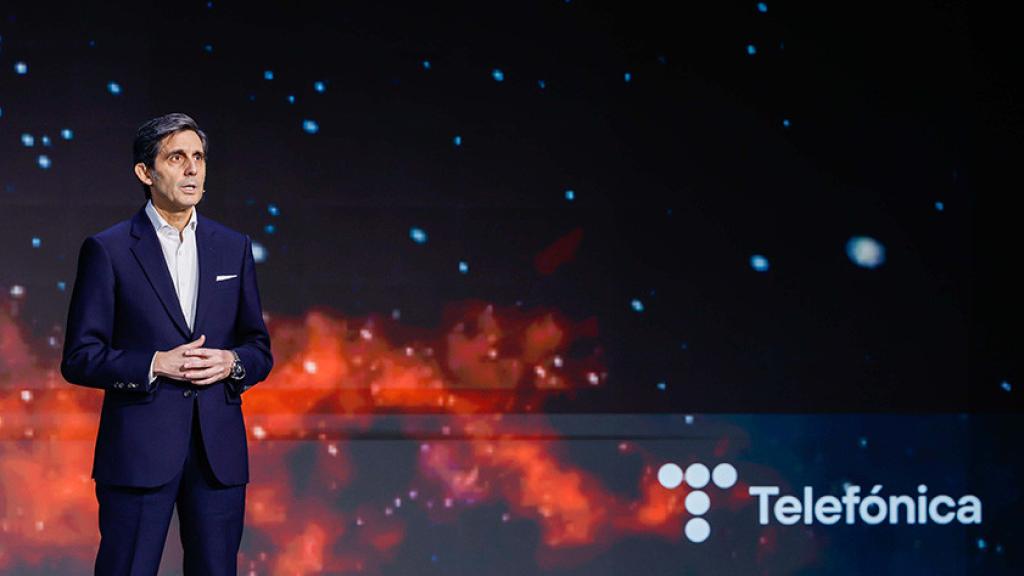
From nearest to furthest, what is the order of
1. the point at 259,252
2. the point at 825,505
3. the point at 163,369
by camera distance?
Result: the point at 163,369 → the point at 259,252 → the point at 825,505

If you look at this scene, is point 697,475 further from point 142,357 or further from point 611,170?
point 142,357

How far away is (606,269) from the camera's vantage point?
3.28 meters

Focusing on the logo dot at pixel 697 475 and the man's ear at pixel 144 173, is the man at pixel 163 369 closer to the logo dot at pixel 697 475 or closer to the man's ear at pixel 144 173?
the man's ear at pixel 144 173

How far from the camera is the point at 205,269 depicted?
7.41 feet

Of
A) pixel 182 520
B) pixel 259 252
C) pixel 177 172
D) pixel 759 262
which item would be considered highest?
pixel 759 262

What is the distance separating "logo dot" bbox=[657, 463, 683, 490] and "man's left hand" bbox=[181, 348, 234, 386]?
5.00 feet

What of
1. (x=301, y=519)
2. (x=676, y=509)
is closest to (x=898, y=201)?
(x=676, y=509)

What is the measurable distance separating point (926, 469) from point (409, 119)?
6.00ft

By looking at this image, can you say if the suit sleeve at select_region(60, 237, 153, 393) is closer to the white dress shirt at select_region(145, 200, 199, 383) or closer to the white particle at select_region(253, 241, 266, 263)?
the white dress shirt at select_region(145, 200, 199, 383)

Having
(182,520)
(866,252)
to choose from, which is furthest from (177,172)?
(866,252)

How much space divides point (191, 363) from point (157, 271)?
0.65ft

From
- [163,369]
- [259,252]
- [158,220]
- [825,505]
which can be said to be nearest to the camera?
[163,369]

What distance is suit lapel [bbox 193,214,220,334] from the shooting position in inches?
88.5

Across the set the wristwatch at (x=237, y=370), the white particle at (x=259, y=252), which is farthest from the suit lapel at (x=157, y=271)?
the white particle at (x=259, y=252)
